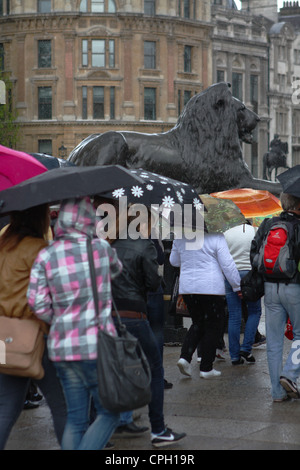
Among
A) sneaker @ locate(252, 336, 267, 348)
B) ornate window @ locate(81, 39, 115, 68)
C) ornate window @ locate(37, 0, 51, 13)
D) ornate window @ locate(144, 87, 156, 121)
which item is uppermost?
ornate window @ locate(37, 0, 51, 13)

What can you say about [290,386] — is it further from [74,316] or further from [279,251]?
[74,316]

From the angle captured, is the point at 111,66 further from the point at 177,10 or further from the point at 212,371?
the point at 212,371

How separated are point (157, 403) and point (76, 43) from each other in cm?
5741

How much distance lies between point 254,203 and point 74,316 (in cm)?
752

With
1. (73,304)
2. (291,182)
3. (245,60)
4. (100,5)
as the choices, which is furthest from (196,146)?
(245,60)

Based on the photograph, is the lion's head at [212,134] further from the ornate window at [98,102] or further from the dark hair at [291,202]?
the ornate window at [98,102]

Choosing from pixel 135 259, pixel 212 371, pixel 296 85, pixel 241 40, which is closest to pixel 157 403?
pixel 135 259

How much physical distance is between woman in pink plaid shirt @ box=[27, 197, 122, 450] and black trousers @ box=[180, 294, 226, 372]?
4.04 meters

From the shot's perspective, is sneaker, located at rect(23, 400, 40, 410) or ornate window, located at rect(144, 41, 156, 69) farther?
ornate window, located at rect(144, 41, 156, 69)

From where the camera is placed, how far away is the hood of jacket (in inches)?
220

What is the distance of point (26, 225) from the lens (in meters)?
5.92

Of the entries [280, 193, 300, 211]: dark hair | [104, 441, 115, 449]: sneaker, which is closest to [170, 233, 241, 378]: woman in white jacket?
[280, 193, 300, 211]: dark hair

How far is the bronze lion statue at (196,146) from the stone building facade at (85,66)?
47.4 meters

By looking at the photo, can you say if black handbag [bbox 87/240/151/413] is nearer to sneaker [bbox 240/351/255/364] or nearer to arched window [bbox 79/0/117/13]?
sneaker [bbox 240/351/255/364]
